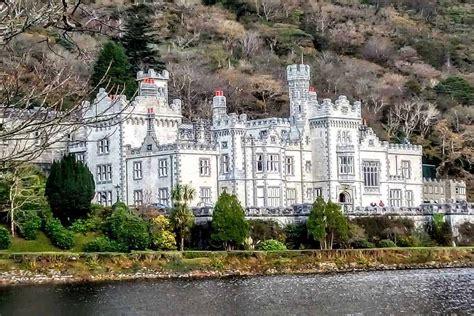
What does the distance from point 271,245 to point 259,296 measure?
61.7ft

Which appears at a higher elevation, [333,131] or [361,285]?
[333,131]

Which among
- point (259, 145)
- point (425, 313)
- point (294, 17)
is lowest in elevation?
point (425, 313)

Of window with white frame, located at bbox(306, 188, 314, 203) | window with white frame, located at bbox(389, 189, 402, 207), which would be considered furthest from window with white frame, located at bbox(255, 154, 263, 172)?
window with white frame, located at bbox(389, 189, 402, 207)

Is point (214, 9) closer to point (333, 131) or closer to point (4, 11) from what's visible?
point (333, 131)

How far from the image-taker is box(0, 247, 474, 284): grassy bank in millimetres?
53562

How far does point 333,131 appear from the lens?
74.0m

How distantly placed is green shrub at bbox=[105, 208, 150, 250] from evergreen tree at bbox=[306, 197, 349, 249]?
10.9m

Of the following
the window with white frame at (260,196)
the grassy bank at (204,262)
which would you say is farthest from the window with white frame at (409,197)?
the window with white frame at (260,196)

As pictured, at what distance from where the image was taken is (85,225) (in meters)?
61.3

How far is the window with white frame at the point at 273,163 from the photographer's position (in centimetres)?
7100

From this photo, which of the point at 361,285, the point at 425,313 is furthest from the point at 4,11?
the point at 361,285

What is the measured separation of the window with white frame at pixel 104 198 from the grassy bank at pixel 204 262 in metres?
15.5

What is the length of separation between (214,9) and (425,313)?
109 metres

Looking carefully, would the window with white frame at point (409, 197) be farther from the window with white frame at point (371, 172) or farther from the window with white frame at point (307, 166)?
the window with white frame at point (307, 166)
